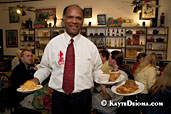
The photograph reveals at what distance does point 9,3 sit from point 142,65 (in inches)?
318

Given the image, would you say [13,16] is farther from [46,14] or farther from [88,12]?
[88,12]

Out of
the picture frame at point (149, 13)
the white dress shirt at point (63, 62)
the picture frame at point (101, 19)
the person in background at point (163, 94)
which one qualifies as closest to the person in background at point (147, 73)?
the person in background at point (163, 94)

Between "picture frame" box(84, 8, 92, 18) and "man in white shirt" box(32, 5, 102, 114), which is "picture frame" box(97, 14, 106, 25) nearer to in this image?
"picture frame" box(84, 8, 92, 18)

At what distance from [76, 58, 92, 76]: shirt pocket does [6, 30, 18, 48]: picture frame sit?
25.4 feet

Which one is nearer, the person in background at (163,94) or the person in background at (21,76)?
the person in background at (163,94)

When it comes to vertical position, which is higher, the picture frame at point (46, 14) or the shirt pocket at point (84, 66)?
the picture frame at point (46, 14)

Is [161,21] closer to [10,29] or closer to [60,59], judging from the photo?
[60,59]

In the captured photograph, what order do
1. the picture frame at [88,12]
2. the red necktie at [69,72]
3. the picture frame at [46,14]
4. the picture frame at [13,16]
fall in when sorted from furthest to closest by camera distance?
1. the picture frame at [13,16]
2. the picture frame at [46,14]
3. the picture frame at [88,12]
4. the red necktie at [69,72]

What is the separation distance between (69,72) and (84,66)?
0.52ft

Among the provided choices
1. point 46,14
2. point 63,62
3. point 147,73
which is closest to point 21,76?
point 63,62

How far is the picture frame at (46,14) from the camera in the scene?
7.58 meters

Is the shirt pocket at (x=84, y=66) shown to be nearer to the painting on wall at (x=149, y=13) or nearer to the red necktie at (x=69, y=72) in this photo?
the red necktie at (x=69, y=72)

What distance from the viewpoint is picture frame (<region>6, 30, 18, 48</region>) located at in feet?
27.0

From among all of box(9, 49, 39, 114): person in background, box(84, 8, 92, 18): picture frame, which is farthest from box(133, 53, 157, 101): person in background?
box(84, 8, 92, 18): picture frame
